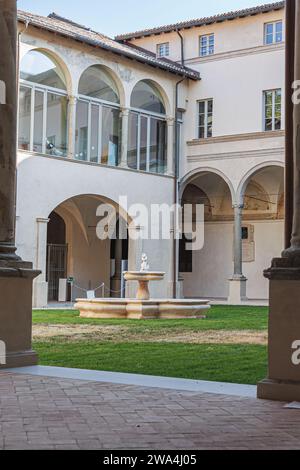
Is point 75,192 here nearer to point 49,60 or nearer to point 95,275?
point 49,60

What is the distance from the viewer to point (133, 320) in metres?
16.7

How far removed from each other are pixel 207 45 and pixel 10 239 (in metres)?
21.6

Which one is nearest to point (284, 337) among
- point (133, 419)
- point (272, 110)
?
point (133, 419)

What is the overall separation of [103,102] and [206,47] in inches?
213

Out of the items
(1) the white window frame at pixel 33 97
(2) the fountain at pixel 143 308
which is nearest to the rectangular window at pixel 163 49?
(1) the white window frame at pixel 33 97

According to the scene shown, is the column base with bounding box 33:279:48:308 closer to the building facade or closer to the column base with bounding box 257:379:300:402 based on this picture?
the building facade

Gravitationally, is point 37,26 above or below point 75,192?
above

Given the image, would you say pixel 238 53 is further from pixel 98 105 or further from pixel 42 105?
pixel 42 105

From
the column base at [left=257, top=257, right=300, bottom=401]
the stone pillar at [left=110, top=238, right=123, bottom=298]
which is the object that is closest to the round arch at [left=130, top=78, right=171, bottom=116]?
the stone pillar at [left=110, top=238, right=123, bottom=298]

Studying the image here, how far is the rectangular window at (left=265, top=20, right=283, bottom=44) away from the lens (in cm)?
2636

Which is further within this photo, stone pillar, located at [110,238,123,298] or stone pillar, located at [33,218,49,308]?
stone pillar, located at [110,238,123,298]

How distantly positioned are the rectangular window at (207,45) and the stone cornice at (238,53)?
28 centimetres

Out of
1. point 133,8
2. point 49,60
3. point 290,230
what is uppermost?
point 133,8
